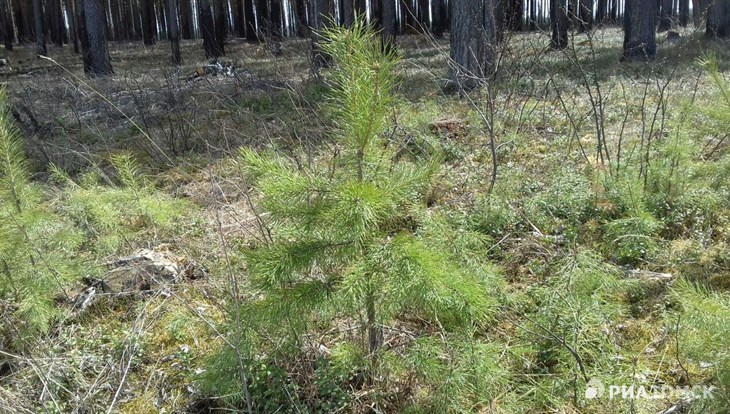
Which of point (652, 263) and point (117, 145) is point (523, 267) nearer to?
point (652, 263)

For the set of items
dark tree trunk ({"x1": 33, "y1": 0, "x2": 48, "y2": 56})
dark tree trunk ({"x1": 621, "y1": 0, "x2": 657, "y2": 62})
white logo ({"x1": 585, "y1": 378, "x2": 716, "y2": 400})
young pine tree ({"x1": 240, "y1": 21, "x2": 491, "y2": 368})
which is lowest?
white logo ({"x1": 585, "y1": 378, "x2": 716, "y2": 400})

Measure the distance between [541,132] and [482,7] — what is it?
3.14m

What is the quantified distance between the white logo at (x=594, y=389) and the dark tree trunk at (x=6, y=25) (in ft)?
93.6

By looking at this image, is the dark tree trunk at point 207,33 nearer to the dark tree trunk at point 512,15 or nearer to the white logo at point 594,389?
the dark tree trunk at point 512,15

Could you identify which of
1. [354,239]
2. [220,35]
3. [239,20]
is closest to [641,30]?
[354,239]

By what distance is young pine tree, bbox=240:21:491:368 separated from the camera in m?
2.03

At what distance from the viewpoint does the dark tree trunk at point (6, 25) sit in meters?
24.8

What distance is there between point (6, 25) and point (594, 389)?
1186 inches

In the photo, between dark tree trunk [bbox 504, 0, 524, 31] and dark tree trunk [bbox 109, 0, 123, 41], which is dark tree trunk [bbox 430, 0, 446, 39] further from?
dark tree trunk [bbox 109, 0, 123, 41]

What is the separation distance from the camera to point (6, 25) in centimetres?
2542

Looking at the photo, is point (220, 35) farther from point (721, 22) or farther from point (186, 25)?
point (721, 22)

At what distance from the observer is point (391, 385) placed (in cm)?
239

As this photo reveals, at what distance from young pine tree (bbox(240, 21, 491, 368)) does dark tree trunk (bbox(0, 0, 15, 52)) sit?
27.8 m

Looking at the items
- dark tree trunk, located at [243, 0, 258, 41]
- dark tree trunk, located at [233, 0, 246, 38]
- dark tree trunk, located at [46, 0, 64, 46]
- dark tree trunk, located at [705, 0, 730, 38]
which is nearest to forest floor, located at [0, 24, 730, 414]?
dark tree trunk, located at [705, 0, 730, 38]
